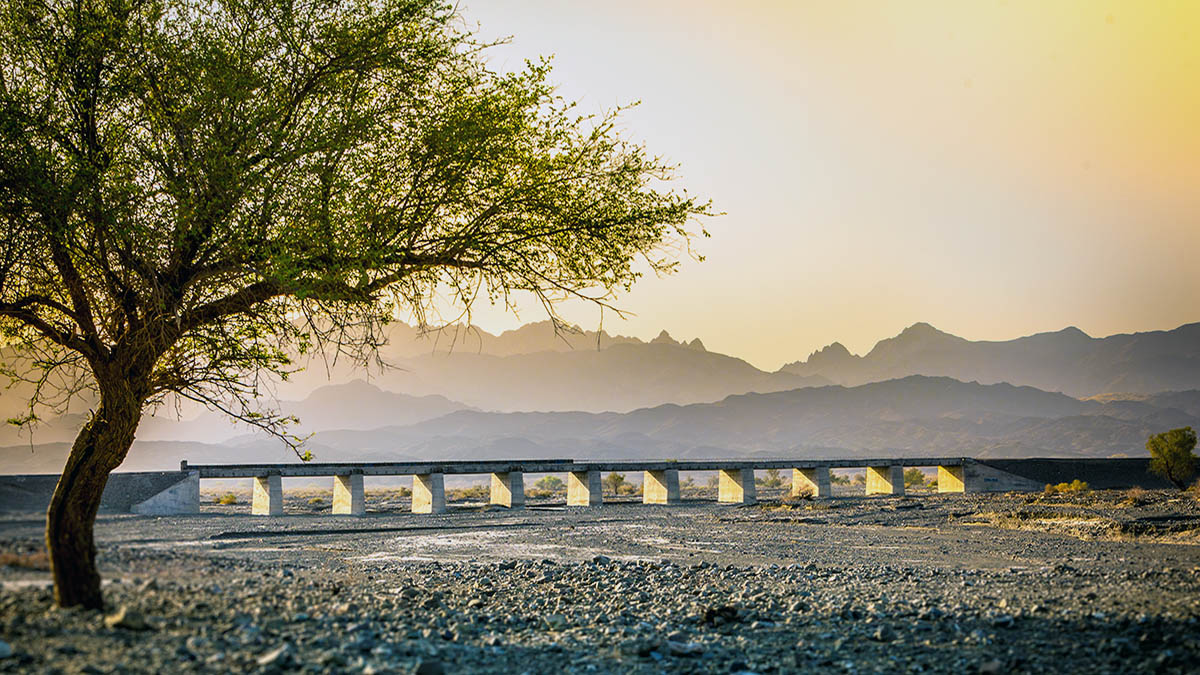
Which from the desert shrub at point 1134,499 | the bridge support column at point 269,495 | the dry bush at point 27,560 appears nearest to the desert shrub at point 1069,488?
the desert shrub at point 1134,499

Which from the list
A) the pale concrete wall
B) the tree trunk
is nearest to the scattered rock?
the tree trunk

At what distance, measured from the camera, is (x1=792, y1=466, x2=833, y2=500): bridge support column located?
59406 millimetres

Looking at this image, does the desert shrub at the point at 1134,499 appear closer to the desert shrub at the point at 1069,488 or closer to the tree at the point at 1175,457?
the desert shrub at the point at 1069,488

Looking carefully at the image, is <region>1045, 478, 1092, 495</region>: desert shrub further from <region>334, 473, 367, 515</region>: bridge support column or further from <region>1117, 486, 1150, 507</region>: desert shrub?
<region>334, 473, 367, 515</region>: bridge support column

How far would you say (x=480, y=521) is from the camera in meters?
39.0

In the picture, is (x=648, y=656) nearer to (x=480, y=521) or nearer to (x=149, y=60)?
(x=149, y=60)

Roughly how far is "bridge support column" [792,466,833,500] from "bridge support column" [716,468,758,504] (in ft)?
16.6

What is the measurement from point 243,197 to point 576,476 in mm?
42946

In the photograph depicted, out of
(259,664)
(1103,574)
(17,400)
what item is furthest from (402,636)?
(1103,574)

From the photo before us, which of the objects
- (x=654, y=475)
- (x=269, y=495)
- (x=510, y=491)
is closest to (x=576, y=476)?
(x=510, y=491)

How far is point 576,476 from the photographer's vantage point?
5400 cm

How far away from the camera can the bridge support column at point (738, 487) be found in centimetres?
5625

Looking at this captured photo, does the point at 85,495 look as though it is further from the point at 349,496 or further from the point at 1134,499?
the point at 1134,499

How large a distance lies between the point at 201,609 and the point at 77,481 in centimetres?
274
